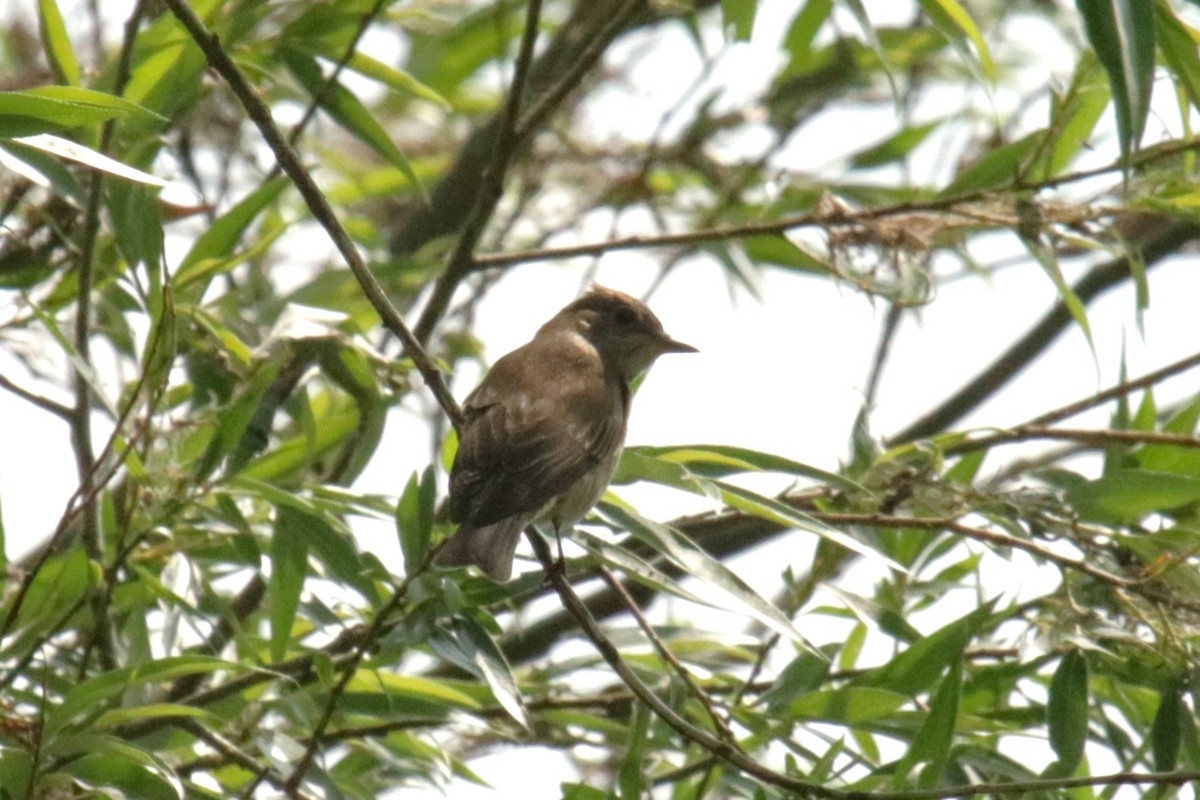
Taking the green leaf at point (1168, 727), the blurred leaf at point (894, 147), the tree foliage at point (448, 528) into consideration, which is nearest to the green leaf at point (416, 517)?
the tree foliage at point (448, 528)

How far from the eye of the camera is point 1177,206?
4.25m

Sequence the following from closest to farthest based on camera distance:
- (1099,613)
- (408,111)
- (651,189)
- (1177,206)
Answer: (1099,613) < (1177,206) < (651,189) < (408,111)

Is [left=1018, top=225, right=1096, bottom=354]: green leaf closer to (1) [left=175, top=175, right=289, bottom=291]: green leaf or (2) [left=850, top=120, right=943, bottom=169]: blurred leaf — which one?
(2) [left=850, top=120, right=943, bottom=169]: blurred leaf

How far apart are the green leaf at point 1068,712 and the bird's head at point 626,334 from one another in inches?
69.6

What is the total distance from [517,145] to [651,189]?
6.93ft

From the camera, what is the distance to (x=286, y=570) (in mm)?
3939

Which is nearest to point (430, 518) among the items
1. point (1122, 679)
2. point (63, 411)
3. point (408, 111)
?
point (63, 411)

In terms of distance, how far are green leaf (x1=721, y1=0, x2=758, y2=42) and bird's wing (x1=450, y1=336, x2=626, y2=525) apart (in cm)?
104

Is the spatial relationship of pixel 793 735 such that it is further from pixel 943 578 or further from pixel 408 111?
pixel 408 111

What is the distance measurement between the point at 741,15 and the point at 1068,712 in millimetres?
1739

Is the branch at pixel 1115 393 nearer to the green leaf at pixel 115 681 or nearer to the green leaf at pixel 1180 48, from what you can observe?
the green leaf at pixel 1180 48

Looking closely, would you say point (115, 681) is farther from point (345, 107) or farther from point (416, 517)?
point (345, 107)

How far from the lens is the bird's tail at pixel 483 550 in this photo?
3.71 meters

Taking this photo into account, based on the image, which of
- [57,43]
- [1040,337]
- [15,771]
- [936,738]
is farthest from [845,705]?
[1040,337]
